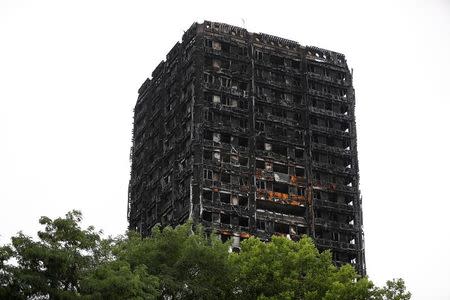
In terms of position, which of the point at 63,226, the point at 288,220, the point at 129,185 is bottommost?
the point at 63,226

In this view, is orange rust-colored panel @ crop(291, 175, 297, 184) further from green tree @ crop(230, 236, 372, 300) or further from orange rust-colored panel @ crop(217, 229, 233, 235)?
green tree @ crop(230, 236, 372, 300)

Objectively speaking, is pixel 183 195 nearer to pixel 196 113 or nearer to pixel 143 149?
pixel 196 113

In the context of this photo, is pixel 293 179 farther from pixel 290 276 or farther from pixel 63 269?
pixel 63 269

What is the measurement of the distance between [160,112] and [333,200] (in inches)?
1004

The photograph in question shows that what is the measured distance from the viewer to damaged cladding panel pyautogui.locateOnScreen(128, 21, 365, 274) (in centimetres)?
10462

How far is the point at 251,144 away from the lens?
356ft

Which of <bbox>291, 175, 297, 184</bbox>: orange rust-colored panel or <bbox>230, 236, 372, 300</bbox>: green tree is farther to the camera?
<bbox>291, 175, 297, 184</bbox>: orange rust-colored panel

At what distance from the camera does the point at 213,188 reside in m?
103

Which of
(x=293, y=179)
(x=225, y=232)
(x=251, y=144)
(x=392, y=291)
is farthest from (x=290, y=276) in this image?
(x=293, y=179)

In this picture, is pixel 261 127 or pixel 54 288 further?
pixel 261 127

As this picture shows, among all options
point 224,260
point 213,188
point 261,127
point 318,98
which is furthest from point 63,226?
point 318,98

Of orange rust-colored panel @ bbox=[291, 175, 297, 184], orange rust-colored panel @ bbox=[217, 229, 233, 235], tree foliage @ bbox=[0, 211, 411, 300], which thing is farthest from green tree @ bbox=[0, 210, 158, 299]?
orange rust-colored panel @ bbox=[291, 175, 297, 184]

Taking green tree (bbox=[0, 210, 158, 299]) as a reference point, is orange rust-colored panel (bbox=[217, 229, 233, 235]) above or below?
above

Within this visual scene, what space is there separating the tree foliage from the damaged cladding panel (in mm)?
37571
